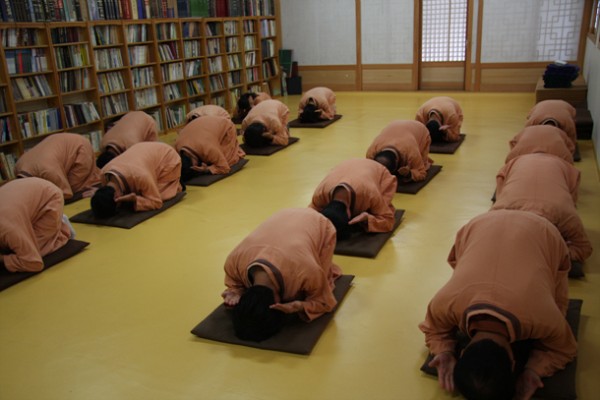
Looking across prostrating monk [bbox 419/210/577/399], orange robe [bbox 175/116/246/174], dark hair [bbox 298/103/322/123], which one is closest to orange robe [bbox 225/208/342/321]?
prostrating monk [bbox 419/210/577/399]

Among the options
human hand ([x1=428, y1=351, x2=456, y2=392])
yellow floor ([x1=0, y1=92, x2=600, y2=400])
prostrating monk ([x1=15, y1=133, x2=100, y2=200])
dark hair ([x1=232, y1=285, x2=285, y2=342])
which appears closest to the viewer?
human hand ([x1=428, y1=351, x2=456, y2=392])

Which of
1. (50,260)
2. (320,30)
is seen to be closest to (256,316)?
(50,260)

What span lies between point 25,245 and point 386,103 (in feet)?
25.7

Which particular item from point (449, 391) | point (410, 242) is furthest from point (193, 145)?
point (449, 391)

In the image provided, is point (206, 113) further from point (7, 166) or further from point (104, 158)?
point (7, 166)

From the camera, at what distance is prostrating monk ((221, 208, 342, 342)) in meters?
2.93

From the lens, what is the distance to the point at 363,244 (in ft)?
13.8

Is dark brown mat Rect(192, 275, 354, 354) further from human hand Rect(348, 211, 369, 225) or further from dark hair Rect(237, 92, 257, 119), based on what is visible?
dark hair Rect(237, 92, 257, 119)

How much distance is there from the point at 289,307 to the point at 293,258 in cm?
27

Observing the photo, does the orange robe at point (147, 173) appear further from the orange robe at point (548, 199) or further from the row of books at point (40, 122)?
the orange robe at point (548, 199)

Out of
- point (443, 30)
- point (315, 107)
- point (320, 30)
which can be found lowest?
point (315, 107)

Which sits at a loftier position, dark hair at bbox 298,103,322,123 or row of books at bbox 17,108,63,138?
row of books at bbox 17,108,63,138

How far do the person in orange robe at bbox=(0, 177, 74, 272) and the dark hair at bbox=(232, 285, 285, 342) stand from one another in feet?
6.56

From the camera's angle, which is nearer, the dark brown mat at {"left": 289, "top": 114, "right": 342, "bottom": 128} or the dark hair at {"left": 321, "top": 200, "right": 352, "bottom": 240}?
the dark hair at {"left": 321, "top": 200, "right": 352, "bottom": 240}
